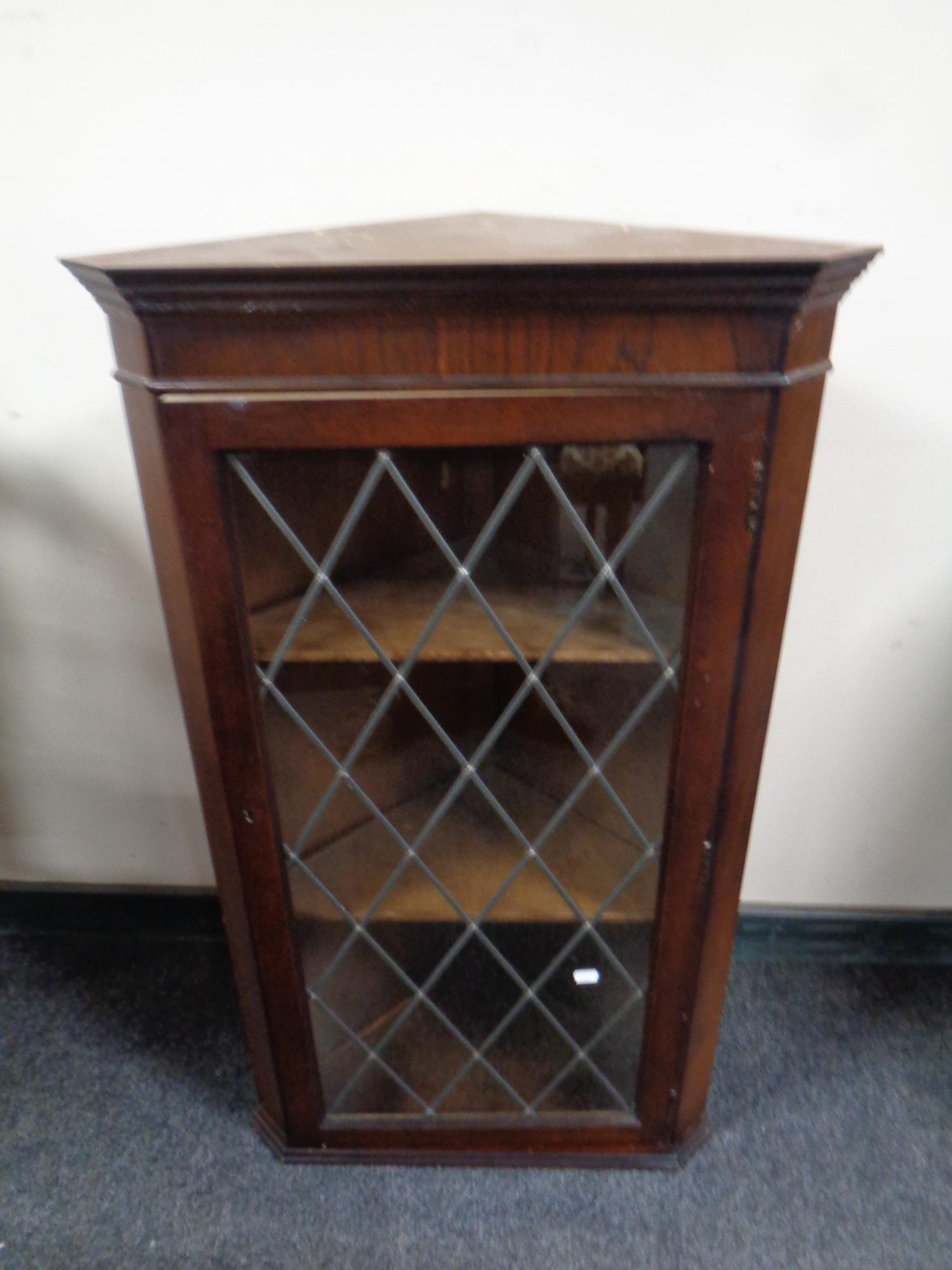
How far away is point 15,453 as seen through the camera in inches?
35.0

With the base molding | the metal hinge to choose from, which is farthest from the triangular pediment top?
the base molding

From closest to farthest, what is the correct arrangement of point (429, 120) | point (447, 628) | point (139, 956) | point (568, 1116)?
point (447, 628) < point (429, 120) < point (568, 1116) < point (139, 956)

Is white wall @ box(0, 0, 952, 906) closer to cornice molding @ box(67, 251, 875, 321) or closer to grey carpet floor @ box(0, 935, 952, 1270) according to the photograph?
cornice molding @ box(67, 251, 875, 321)

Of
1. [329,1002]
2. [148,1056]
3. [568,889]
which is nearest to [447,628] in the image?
[568,889]

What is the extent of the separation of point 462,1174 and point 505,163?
41.9 inches

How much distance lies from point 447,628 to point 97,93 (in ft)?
1.98

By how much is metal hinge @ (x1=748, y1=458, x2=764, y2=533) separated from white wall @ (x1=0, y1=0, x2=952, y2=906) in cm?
35

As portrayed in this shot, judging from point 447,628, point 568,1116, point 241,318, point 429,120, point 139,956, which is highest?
point 429,120

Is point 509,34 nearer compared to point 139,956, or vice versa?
point 509,34

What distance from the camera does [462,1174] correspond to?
0.90m

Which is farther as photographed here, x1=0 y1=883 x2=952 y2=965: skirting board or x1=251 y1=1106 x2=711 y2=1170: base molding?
x1=0 y1=883 x2=952 y2=965: skirting board

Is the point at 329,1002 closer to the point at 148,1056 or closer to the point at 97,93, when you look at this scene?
the point at 148,1056

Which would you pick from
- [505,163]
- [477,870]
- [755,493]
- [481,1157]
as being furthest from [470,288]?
[481,1157]

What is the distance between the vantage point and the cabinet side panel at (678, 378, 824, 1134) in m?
0.55
